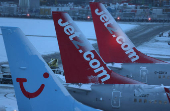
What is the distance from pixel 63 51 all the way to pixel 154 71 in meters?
6.80

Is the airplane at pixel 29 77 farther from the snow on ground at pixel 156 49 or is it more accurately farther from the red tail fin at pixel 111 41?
the snow on ground at pixel 156 49

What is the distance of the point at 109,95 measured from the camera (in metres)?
15.4

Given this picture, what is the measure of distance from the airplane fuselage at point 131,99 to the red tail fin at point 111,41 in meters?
7.43

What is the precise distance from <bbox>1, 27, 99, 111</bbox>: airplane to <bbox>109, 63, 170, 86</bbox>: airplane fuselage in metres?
9.72

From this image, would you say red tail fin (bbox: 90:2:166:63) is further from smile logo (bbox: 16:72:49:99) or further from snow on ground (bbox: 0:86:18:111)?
smile logo (bbox: 16:72:49:99)

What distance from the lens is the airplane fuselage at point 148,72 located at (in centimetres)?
2043

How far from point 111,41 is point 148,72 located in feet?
11.9

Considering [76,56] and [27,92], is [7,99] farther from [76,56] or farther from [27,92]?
[27,92]

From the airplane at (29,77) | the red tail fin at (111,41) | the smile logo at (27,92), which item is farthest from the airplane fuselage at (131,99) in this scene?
the red tail fin at (111,41)

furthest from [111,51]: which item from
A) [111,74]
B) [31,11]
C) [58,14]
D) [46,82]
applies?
[31,11]

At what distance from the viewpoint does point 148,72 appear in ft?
67.7

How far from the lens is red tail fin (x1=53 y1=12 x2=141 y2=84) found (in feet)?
54.6

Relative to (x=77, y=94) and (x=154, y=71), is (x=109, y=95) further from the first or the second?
(x=154, y=71)

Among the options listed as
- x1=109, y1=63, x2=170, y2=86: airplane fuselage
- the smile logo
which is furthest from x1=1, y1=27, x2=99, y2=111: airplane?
x1=109, y1=63, x2=170, y2=86: airplane fuselage
